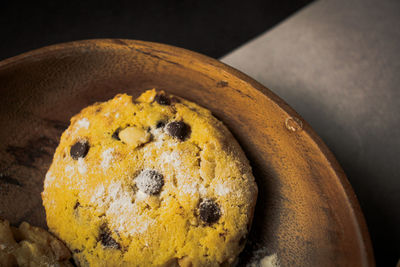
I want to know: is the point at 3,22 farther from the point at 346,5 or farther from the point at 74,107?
the point at 346,5

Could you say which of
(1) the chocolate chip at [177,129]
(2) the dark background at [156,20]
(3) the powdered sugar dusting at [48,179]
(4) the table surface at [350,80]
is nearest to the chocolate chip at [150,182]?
(1) the chocolate chip at [177,129]

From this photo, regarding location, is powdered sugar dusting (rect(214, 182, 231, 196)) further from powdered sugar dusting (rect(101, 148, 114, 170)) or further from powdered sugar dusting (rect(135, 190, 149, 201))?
powdered sugar dusting (rect(101, 148, 114, 170))

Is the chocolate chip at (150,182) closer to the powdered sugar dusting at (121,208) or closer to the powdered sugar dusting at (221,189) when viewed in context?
the powdered sugar dusting at (121,208)

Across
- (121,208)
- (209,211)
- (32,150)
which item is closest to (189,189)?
(209,211)

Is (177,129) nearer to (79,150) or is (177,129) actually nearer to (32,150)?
(79,150)

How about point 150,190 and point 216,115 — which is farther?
point 216,115

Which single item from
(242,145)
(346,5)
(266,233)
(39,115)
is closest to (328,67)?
(346,5)
